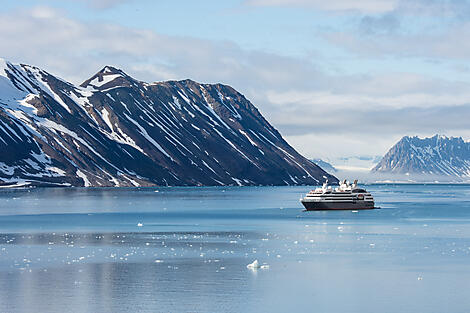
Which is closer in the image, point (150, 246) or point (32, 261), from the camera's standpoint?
point (32, 261)

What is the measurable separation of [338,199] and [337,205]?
1.31 m

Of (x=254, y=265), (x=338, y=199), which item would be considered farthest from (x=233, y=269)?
(x=338, y=199)

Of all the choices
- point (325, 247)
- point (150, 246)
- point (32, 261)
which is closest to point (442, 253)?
point (325, 247)

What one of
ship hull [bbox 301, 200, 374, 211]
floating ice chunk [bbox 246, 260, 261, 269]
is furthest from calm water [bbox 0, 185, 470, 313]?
ship hull [bbox 301, 200, 374, 211]

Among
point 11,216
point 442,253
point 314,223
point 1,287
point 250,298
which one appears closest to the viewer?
point 250,298

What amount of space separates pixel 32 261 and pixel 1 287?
50.2 feet

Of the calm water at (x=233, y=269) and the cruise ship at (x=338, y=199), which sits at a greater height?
the cruise ship at (x=338, y=199)

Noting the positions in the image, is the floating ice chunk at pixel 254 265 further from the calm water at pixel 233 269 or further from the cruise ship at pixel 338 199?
the cruise ship at pixel 338 199

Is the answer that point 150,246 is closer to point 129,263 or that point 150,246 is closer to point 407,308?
point 129,263

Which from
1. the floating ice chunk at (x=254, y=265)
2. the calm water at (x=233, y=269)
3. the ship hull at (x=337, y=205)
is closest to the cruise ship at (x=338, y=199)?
the ship hull at (x=337, y=205)

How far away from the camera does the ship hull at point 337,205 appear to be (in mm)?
167250

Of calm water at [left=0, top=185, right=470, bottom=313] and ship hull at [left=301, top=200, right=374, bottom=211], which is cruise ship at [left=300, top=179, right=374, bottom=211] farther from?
calm water at [left=0, top=185, right=470, bottom=313]

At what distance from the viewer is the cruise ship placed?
167 metres

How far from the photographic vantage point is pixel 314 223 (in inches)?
5103
